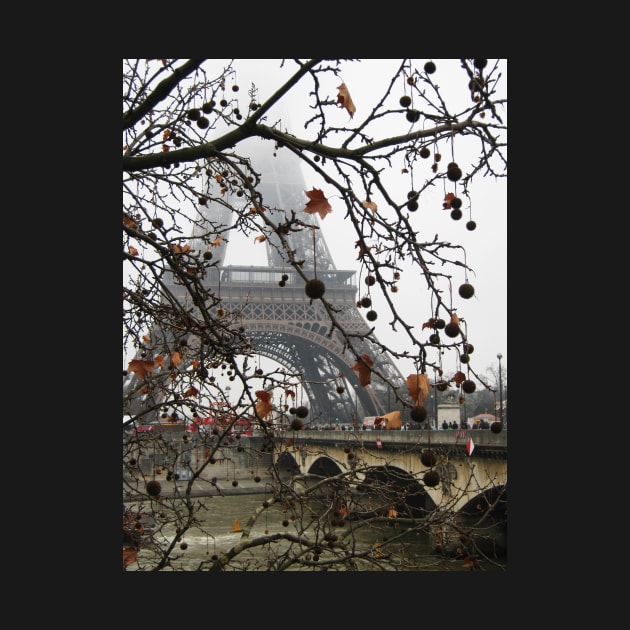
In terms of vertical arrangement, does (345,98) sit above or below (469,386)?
above

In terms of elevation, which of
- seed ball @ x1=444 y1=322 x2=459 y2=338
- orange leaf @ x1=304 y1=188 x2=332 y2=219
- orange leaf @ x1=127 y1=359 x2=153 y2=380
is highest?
orange leaf @ x1=304 y1=188 x2=332 y2=219

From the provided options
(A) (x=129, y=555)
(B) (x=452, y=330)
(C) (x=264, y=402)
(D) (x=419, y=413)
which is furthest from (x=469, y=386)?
(A) (x=129, y=555)

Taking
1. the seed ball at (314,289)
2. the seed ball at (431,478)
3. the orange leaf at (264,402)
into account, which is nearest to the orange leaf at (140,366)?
the orange leaf at (264,402)

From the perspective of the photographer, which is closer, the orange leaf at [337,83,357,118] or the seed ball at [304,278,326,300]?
the seed ball at [304,278,326,300]

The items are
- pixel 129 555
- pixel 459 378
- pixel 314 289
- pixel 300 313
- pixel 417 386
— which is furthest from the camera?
pixel 300 313

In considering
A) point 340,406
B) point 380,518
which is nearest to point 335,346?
point 340,406

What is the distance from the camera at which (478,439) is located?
1503 centimetres

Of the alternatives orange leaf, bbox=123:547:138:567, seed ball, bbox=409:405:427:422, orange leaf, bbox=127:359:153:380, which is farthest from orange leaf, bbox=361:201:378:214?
orange leaf, bbox=123:547:138:567

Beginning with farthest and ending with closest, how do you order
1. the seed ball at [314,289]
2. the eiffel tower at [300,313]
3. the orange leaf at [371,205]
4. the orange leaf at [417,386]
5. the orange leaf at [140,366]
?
the eiffel tower at [300,313] < the orange leaf at [140,366] < the orange leaf at [371,205] < the orange leaf at [417,386] < the seed ball at [314,289]

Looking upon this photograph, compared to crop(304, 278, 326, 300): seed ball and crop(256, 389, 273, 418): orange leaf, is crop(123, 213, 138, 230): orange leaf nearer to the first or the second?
crop(256, 389, 273, 418): orange leaf

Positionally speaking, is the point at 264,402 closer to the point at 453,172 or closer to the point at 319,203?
the point at 319,203

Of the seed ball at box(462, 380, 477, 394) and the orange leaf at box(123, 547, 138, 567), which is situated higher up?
the seed ball at box(462, 380, 477, 394)

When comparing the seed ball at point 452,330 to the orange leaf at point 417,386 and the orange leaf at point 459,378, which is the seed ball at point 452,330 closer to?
the orange leaf at point 417,386

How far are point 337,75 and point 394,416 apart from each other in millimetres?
1478
